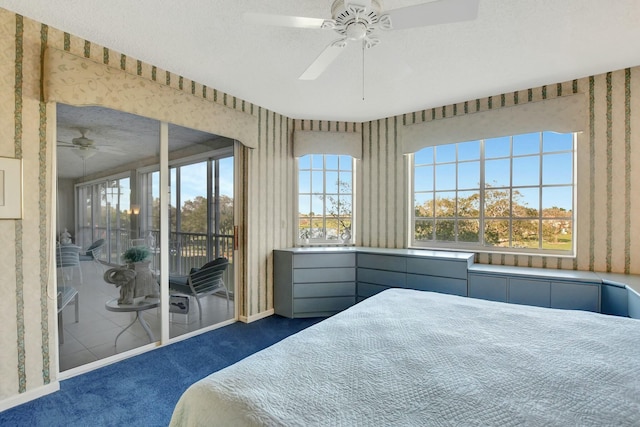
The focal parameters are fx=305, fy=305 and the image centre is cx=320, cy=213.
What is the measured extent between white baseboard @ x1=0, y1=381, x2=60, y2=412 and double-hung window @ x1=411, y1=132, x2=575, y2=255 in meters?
3.74

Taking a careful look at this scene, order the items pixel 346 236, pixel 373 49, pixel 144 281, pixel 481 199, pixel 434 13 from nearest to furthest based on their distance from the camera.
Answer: pixel 434 13 → pixel 373 49 → pixel 144 281 → pixel 481 199 → pixel 346 236

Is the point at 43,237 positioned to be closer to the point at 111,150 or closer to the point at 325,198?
the point at 111,150

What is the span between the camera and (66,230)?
237 cm

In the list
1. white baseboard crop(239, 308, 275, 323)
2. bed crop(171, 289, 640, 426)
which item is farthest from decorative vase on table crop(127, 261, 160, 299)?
bed crop(171, 289, 640, 426)

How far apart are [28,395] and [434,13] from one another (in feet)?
11.1

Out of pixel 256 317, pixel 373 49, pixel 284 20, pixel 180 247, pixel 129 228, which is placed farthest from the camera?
pixel 256 317

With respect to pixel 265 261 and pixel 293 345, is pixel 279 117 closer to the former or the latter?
pixel 265 261

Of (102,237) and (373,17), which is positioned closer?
(373,17)

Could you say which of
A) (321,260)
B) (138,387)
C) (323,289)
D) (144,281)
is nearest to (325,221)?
(321,260)

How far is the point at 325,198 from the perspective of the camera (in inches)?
170

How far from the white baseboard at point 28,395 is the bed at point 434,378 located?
1790 millimetres

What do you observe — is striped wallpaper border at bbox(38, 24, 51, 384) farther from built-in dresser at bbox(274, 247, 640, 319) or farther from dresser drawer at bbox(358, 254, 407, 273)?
dresser drawer at bbox(358, 254, 407, 273)

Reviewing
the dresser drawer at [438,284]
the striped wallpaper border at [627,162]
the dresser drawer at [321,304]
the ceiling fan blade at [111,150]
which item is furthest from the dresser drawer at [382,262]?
the ceiling fan blade at [111,150]

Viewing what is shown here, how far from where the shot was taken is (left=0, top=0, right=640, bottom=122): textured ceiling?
1.91 metres
